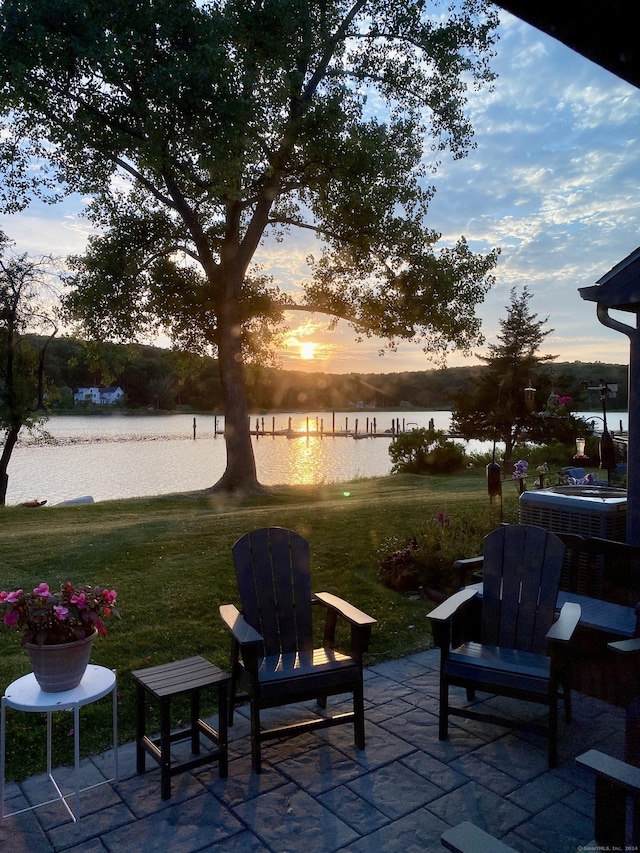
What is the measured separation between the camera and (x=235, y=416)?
14125 millimetres

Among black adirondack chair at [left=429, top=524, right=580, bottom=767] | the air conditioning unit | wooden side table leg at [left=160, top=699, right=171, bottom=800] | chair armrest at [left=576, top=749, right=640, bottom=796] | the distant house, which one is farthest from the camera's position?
the distant house

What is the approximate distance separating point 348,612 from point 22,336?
18314mm

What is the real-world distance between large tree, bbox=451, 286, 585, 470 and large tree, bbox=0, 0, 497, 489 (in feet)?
32.3

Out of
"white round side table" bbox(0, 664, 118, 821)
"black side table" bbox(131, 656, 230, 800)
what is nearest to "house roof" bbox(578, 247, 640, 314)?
"black side table" bbox(131, 656, 230, 800)

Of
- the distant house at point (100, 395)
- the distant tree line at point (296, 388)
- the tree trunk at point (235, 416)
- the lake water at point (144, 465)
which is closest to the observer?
the tree trunk at point (235, 416)

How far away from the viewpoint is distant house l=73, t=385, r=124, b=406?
2633 inches

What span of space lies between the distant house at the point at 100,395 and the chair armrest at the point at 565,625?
6751 cm

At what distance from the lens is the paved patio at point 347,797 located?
2.46m

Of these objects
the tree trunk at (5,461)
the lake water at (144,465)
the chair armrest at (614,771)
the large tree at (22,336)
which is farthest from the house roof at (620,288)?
the tree trunk at (5,461)

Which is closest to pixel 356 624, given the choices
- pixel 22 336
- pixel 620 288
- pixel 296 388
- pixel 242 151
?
pixel 620 288

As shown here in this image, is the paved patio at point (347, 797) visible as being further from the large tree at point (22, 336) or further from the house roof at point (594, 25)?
the large tree at point (22, 336)

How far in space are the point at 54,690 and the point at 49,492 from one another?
64.0ft

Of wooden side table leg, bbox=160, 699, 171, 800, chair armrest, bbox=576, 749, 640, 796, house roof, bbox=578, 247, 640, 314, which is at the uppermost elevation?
house roof, bbox=578, 247, 640, 314

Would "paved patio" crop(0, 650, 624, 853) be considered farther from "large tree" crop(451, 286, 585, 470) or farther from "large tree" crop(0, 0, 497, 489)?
"large tree" crop(451, 286, 585, 470)
